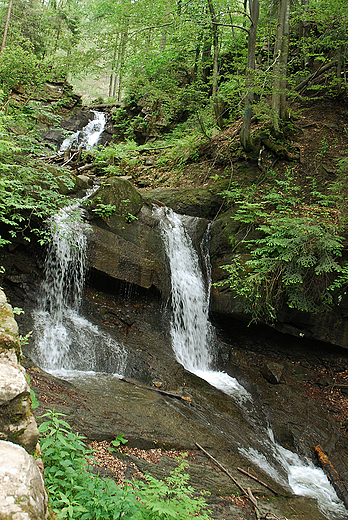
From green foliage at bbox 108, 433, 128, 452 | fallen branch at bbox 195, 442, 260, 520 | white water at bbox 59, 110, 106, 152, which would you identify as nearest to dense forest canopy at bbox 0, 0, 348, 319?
white water at bbox 59, 110, 106, 152

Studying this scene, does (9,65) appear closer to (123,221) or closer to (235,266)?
(123,221)

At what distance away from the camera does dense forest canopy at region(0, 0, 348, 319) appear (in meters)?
7.26

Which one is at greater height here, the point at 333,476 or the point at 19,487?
the point at 19,487

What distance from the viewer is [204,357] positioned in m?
8.53

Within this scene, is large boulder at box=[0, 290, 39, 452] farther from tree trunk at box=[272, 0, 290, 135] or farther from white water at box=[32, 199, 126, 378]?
tree trunk at box=[272, 0, 290, 135]

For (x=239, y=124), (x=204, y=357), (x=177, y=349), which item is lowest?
(x=204, y=357)

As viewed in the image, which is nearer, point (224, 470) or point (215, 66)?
point (224, 470)

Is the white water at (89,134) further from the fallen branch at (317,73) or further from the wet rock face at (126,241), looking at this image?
the fallen branch at (317,73)

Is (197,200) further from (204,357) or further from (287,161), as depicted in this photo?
(204,357)

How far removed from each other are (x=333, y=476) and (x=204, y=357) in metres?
3.74

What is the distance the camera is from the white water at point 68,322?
6445 millimetres

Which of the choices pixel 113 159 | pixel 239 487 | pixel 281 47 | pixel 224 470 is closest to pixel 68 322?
pixel 224 470

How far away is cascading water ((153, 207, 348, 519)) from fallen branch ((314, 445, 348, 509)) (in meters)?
0.09

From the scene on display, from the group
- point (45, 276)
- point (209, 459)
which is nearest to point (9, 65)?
point (45, 276)
